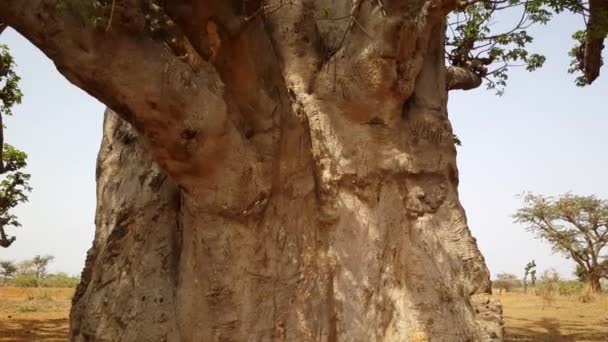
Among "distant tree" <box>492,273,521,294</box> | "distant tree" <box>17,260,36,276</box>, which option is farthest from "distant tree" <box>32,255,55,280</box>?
"distant tree" <box>492,273,521,294</box>

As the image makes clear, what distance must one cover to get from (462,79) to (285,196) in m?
3.12

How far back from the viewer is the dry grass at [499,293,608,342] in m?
8.64

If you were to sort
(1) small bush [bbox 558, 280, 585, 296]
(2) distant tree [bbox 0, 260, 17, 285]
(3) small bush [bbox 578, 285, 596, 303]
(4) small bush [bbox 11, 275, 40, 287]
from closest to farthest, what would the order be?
(3) small bush [bbox 578, 285, 596, 303] → (1) small bush [bbox 558, 280, 585, 296] → (4) small bush [bbox 11, 275, 40, 287] → (2) distant tree [bbox 0, 260, 17, 285]

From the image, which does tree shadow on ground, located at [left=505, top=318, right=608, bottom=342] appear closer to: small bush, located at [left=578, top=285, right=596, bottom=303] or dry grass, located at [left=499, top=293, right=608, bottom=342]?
dry grass, located at [left=499, top=293, right=608, bottom=342]

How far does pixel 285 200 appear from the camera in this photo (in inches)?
164

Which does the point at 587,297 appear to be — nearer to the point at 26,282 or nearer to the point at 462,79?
the point at 462,79

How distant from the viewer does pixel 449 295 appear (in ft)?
13.2

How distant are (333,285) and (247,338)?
0.66m

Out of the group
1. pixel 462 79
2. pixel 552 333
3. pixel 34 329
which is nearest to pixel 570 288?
pixel 552 333

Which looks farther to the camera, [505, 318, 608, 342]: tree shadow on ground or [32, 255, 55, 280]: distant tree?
[32, 255, 55, 280]: distant tree

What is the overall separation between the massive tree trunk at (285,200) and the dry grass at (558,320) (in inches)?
184

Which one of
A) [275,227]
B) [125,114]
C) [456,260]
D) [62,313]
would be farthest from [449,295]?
[62,313]

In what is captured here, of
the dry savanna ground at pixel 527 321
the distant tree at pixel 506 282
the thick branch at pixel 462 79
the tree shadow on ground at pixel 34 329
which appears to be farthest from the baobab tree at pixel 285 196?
the distant tree at pixel 506 282

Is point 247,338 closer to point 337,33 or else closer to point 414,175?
point 414,175
